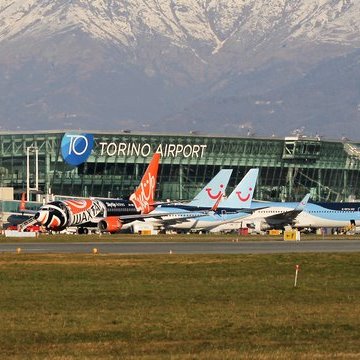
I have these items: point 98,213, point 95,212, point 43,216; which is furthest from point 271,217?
point 43,216

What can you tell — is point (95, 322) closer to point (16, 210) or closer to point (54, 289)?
point (54, 289)

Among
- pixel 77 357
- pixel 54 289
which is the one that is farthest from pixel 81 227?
pixel 77 357

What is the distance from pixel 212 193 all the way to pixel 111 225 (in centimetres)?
2752

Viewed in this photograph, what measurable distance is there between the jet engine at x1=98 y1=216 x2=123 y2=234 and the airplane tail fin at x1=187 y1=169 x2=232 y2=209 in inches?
753

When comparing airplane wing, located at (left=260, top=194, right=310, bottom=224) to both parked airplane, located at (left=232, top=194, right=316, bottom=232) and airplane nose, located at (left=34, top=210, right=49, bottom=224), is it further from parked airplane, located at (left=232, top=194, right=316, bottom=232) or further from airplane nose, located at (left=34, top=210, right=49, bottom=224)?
airplane nose, located at (left=34, top=210, right=49, bottom=224)

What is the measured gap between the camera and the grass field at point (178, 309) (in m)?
40.5

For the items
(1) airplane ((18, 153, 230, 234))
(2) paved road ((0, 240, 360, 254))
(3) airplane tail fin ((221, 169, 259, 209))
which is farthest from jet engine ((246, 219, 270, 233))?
(2) paved road ((0, 240, 360, 254))

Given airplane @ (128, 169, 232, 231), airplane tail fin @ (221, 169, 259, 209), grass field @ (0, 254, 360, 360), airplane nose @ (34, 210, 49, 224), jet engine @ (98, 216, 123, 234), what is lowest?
grass field @ (0, 254, 360, 360)

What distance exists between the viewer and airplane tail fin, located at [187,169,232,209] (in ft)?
514

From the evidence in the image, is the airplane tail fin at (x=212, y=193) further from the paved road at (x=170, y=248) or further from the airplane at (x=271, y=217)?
the paved road at (x=170, y=248)

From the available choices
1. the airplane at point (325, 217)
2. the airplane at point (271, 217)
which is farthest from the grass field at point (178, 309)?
the airplane at point (325, 217)

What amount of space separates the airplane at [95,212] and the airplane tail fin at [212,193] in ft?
39.2

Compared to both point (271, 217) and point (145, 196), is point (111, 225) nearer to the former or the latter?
point (145, 196)

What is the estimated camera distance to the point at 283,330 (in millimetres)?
44156
